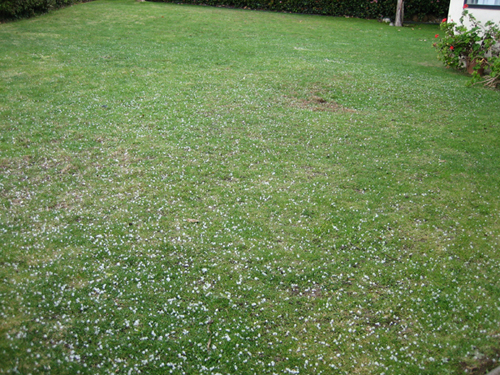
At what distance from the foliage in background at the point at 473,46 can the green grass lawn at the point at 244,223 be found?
0.85m

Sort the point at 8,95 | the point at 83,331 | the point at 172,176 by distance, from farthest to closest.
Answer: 1. the point at 8,95
2. the point at 172,176
3. the point at 83,331

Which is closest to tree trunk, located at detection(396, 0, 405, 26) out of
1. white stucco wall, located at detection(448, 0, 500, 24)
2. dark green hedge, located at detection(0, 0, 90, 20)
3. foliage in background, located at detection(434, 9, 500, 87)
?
white stucco wall, located at detection(448, 0, 500, 24)

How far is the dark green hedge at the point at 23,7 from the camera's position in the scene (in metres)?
13.0

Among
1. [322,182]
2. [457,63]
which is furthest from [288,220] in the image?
[457,63]

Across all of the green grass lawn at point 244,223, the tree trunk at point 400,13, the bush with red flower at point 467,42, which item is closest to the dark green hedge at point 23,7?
the green grass lawn at point 244,223

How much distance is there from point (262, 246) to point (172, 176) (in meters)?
1.83

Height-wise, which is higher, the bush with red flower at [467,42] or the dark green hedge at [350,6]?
the dark green hedge at [350,6]

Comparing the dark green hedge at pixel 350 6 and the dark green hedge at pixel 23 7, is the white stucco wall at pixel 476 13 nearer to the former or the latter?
the dark green hedge at pixel 350 6


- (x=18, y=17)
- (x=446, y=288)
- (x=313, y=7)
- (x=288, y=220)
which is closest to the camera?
(x=446, y=288)

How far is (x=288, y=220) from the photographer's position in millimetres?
4551

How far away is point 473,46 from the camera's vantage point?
10.0 m

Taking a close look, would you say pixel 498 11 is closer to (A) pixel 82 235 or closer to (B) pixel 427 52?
(B) pixel 427 52

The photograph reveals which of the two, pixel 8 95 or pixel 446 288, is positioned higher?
pixel 8 95

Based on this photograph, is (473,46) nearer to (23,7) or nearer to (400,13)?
(400,13)
